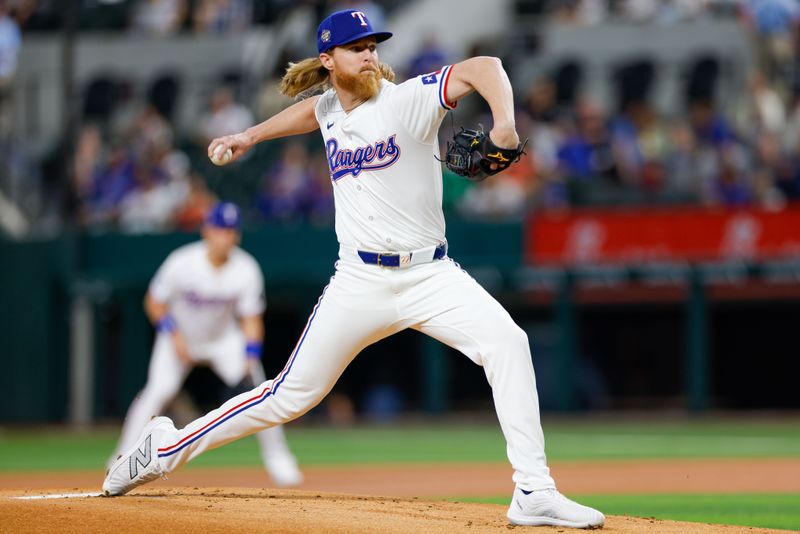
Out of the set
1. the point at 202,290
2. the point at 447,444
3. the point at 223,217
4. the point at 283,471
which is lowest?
the point at 447,444

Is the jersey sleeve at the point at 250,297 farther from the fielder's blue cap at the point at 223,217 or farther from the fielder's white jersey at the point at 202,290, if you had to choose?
the fielder's blue cap at the point at 223,217

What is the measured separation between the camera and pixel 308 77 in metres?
6.36

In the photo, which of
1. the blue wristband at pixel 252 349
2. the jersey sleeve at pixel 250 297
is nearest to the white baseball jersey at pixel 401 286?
the blue wristband at pixel 252 349


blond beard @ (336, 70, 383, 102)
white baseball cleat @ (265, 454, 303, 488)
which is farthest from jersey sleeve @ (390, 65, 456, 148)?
white baseball cleat @ (265, 454, 303, 488)

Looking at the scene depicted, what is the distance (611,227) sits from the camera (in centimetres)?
1769

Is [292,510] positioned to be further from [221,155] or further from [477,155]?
[477,155]

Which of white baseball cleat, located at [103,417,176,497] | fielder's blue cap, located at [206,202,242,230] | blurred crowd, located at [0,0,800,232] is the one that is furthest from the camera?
blurred crowd, located at [0,0,800,232]

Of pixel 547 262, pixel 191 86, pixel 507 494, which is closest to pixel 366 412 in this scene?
pixel 547 262

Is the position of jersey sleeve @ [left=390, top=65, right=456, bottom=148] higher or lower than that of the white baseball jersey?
higher

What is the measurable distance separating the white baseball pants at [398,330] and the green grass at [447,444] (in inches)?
243

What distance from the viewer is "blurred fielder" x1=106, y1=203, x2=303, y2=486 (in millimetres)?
10688

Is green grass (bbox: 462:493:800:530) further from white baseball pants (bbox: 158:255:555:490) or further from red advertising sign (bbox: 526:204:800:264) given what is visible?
red advertising sign (bbox: 526:204:800:264)

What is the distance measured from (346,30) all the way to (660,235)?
39.4ft

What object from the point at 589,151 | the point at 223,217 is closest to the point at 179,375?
the point at 223,217
